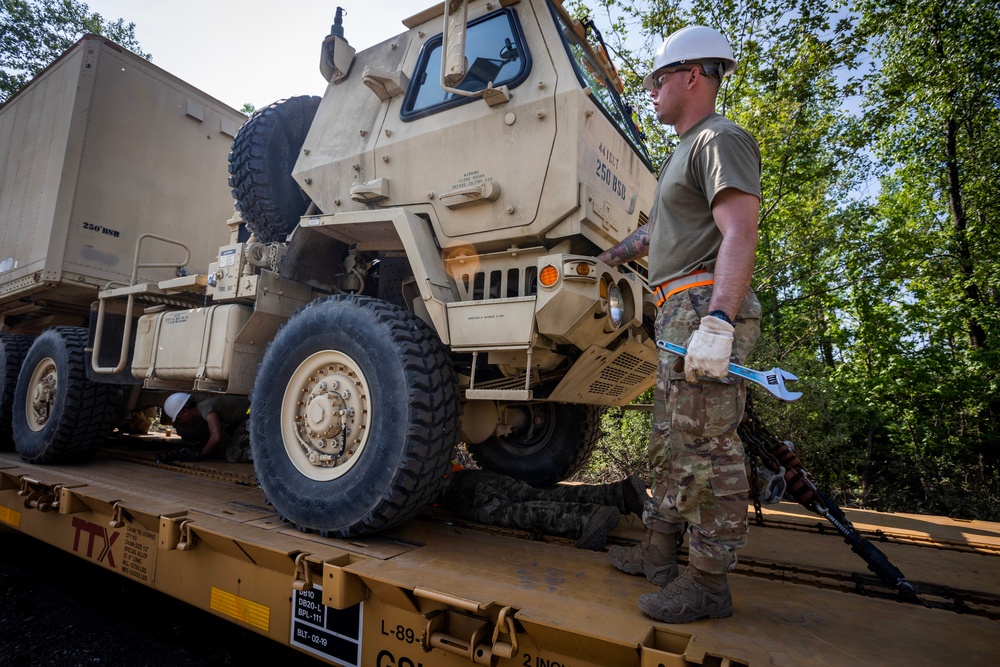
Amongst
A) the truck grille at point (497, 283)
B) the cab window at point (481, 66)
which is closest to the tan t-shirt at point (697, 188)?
the truck grille at point (497, 283)

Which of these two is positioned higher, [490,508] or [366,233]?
[366,233]

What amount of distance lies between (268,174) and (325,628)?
295 centimetres

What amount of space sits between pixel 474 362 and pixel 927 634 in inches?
75.1

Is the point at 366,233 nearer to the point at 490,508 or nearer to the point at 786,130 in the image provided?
the point at 490,508

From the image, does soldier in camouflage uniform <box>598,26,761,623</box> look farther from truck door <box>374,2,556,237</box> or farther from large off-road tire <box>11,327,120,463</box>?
large off-road tire <box>11,327,120,463</box>

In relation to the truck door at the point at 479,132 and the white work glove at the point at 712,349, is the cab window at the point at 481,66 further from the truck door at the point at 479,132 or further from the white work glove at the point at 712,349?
the white work glove at the point at 712,349

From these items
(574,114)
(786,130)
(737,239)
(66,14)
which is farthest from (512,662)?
(66,14)

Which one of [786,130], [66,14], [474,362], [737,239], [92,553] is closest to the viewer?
[737,239]

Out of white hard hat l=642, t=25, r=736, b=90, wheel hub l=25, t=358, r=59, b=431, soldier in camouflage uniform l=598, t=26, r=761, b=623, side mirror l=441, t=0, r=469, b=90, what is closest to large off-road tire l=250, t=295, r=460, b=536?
soldier in camouflage uniform l=598, t=26, r=761, b=623

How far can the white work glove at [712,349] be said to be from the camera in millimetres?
1776

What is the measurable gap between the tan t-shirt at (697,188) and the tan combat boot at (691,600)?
1111mm

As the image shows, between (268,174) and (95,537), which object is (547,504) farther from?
(268,174)

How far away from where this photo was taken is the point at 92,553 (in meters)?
3.02

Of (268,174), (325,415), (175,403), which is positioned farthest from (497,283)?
(175,403)
